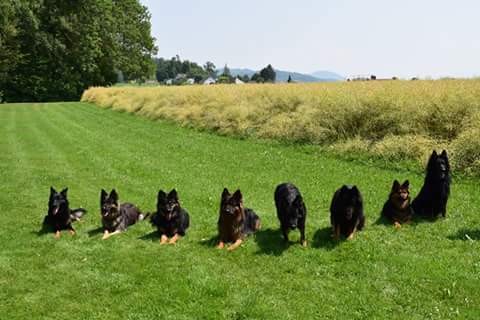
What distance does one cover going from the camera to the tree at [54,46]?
182ft

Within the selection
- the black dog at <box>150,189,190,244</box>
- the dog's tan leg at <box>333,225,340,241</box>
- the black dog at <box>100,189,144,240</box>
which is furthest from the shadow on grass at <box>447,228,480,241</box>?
the black dog at <box>100,189,144,240</box>

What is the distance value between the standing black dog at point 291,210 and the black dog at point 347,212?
572 millimetres

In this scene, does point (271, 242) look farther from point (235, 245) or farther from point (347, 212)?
point (347, 212)

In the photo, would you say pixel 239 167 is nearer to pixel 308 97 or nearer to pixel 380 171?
pixel 380 171

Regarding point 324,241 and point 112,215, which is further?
point 112,215

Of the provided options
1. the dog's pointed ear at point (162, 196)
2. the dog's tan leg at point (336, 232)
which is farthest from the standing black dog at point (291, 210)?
the dog's pointed ear at point (162, 196)

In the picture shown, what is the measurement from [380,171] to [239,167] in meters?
4.08

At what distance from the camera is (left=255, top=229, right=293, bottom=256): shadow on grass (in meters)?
7.27

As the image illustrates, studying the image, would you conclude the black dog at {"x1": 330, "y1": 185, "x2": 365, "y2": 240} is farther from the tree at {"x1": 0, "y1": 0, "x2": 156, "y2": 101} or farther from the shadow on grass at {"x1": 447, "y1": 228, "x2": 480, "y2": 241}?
the tree at {"x1": 0, "y1": 0, "x2": 156, "y2": 101}

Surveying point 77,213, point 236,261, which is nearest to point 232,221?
point 236,261

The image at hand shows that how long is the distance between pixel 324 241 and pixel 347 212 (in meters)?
0.63

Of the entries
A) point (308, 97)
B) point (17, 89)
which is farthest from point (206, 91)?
point (17, 89)

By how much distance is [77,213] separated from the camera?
9344 mm

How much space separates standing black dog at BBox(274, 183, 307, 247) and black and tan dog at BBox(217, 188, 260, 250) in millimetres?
643
